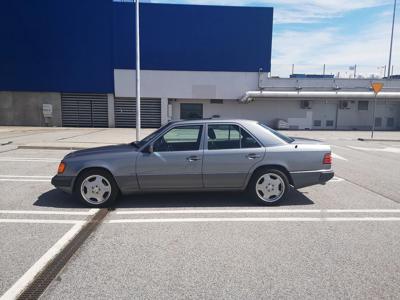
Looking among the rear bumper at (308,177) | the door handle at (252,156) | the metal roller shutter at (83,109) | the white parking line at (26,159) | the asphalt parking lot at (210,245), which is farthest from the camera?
the metal roller shutter at (83,109)

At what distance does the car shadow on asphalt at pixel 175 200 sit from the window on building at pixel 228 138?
3.39 ft

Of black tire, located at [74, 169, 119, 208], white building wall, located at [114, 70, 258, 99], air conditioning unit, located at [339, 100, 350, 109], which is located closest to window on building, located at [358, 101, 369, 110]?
air conditioning unit, located at [339, 100, 350, 109]

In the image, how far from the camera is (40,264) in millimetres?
3477

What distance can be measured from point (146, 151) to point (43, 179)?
366cm

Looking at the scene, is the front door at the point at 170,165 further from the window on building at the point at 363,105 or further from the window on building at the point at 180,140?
the window on building at the point at 363,105

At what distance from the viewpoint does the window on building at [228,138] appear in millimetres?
5621

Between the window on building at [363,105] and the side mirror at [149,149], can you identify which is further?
the window on building at [363,105]

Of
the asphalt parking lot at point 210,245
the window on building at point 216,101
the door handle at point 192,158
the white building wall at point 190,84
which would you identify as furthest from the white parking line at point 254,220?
the window on building at point 216,101

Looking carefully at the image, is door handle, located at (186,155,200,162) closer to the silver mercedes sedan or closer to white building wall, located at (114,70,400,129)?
the silver mercedes sedan

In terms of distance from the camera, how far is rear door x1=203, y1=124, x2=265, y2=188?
18.0 ft

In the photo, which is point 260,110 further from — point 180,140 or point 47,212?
point 47,212

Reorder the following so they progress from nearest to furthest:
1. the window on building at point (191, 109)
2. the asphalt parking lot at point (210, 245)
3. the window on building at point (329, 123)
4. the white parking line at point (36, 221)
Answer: the asphalt parking lot at point (210, 245) < the white parking line at point (36, 221) < the window on building at point (191, 109) < the window on building at point (329, 123)

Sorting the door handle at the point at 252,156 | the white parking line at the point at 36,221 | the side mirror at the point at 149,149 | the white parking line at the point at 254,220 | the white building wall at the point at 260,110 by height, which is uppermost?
the white building wall at the point at 260,110

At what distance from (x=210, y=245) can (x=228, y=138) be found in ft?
7.19
